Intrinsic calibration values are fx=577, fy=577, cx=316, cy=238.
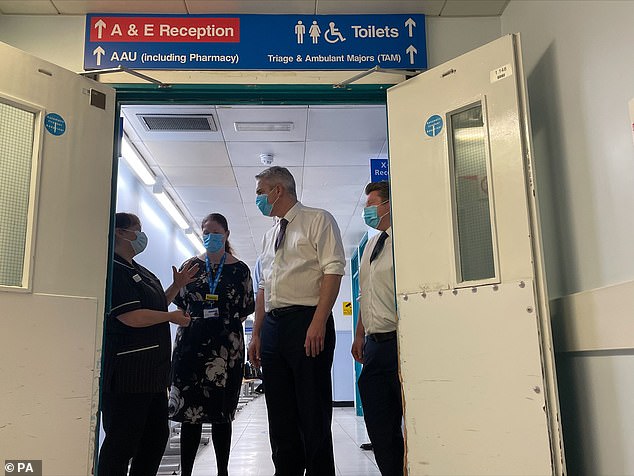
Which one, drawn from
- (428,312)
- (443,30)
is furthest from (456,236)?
(443,30)

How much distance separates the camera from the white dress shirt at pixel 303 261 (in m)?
2.68

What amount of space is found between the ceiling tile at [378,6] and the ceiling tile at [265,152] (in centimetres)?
253

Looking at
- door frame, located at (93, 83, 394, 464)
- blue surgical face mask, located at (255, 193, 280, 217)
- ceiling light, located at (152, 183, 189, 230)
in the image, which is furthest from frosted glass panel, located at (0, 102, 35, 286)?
ceiling light, located at (152, 183, 189, 230)

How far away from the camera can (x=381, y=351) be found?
2656 mm

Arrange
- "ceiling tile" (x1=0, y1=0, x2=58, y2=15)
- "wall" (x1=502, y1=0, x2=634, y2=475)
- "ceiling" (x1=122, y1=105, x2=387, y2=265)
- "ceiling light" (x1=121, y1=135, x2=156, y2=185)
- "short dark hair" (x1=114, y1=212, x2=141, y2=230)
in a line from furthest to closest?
"ceiling light" (x1=121, y1=135, x2=156, y2=185) < "ceiling" (x1=122, y1=105, x2=387, y2=265) < "short dark hair" (x1=114, y1=212, x2=141, y2=230) < "ceiling tile" (x1=0, y1=0, x2=58, y2=15) < "wall" (x1=502, y1=0, x2=634, y2=475)

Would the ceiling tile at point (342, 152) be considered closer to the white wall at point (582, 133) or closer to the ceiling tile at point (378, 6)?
the ceiling tile at point (378, 6)

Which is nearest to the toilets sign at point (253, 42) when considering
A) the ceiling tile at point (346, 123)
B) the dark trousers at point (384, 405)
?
the dark trousers at point (384, 405)

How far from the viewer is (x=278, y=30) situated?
9.21 ft

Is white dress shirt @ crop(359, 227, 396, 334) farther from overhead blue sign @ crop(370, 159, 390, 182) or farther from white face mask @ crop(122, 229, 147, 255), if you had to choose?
overhead blue sign @ crop(370, 159, 390, 182)

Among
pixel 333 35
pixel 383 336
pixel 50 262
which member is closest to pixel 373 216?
pixel 383 336

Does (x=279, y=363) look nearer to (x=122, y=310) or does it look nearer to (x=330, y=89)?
(x=122, y=310)

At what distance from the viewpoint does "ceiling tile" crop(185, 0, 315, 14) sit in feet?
9.02

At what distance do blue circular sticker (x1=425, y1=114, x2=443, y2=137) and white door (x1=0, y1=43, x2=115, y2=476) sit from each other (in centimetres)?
144

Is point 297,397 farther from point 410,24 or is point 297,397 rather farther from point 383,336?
point 410,24
